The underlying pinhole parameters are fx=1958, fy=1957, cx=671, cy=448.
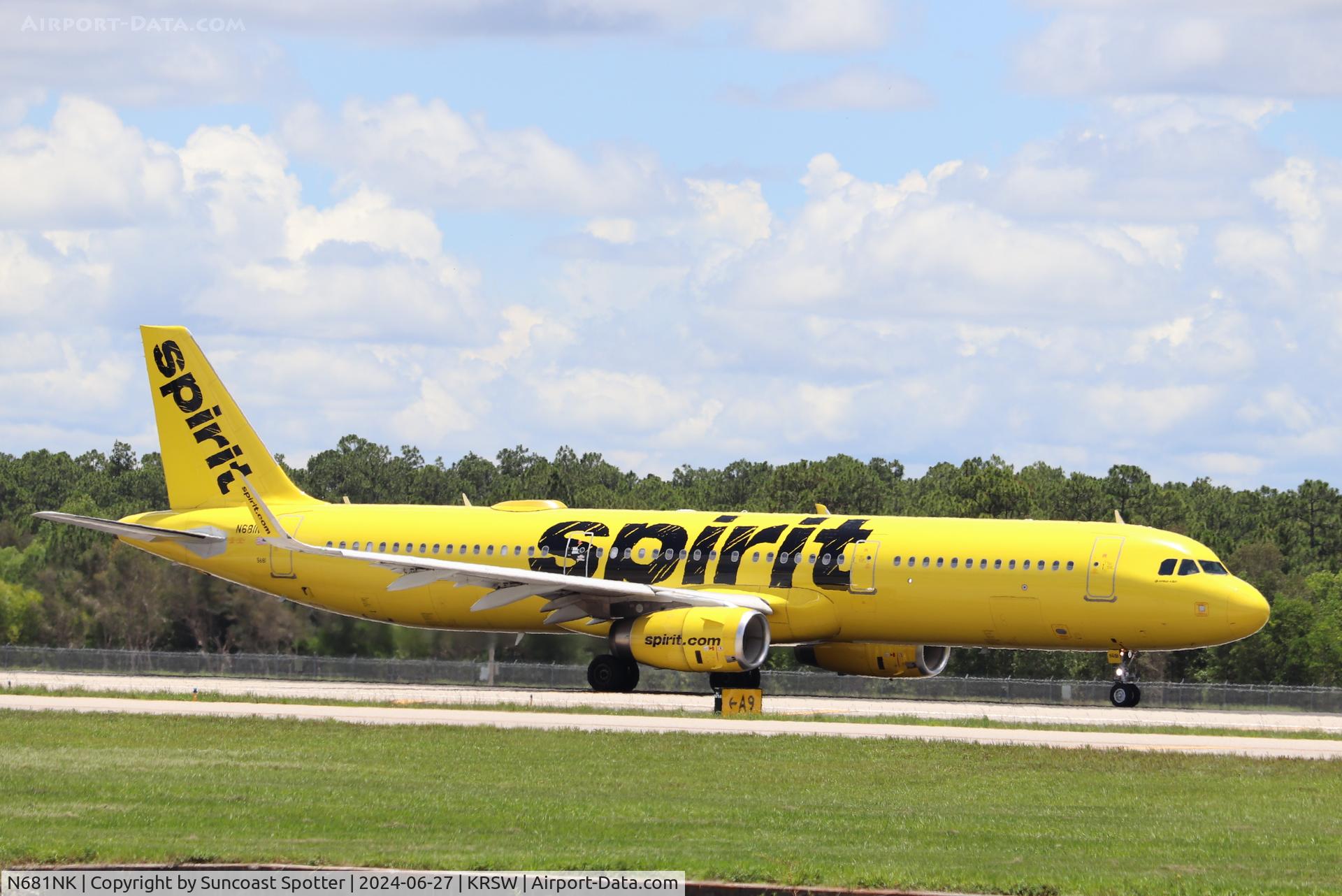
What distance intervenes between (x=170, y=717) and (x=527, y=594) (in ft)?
39.4

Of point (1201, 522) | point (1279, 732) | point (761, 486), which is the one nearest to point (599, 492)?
point (761, 486)

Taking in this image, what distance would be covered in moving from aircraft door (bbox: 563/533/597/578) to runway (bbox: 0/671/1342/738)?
9.81 feet

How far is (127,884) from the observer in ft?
55.9

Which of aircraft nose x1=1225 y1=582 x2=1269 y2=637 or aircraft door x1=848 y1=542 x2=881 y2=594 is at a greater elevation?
aircraft door x1=848 y1=542 x2=881 y2=594

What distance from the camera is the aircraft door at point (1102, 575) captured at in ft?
141

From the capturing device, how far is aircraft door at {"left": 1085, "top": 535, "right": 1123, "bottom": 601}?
42.9 m

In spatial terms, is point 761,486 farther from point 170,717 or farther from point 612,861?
point 612,861

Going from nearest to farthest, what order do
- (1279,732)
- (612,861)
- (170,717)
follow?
(612,861) < (170,717) < (1279,732)

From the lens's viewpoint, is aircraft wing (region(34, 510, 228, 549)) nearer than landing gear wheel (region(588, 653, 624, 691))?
No

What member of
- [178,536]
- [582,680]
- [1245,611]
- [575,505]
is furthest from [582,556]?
[575,505]

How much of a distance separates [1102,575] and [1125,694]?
4198 millimetres

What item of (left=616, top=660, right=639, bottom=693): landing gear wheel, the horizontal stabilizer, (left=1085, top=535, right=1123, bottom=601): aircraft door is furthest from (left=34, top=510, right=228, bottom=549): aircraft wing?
(left=1085, top=535, right=1123, bottom=601): aircraft door

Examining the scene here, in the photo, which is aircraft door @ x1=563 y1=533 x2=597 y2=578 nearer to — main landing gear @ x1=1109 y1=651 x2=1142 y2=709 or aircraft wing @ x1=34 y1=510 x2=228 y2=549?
aircraft wing @ x1=34 y1=510 x2=228 y2=549

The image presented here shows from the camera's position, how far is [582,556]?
48.4 m
